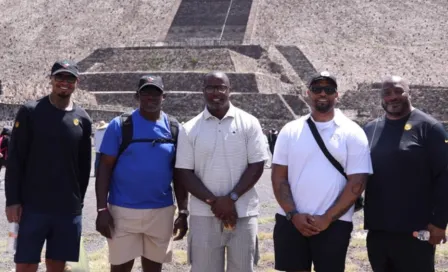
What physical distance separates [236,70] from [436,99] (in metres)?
9.66

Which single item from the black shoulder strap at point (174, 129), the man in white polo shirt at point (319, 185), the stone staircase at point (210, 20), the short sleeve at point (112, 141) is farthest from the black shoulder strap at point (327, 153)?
the stone staircase at point (210, 20)

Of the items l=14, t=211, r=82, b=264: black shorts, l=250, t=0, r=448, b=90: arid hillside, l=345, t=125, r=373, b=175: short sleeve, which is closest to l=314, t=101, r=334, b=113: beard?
l=345, t=125, r=373, b=175: short sleeve

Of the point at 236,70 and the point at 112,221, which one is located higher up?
the point at 236,70

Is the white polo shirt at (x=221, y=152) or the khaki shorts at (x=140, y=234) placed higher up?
the white polo shirt at (x=221, y=152)

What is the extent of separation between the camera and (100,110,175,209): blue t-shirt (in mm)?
5777

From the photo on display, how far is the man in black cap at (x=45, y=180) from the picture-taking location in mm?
5680

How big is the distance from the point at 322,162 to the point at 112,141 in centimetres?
181

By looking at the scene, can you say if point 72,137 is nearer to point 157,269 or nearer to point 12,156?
point 12,156

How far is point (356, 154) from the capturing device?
5.41 m

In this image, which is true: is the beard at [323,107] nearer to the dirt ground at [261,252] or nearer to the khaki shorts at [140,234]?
the khaki shorts at [140,234]

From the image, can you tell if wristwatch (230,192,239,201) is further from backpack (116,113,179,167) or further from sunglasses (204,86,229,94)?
sunglasses (204,86,229,94)

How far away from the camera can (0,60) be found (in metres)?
42.0

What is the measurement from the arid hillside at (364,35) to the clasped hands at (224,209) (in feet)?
99.8

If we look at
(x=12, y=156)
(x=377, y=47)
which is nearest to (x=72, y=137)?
(x=12, y=156)
